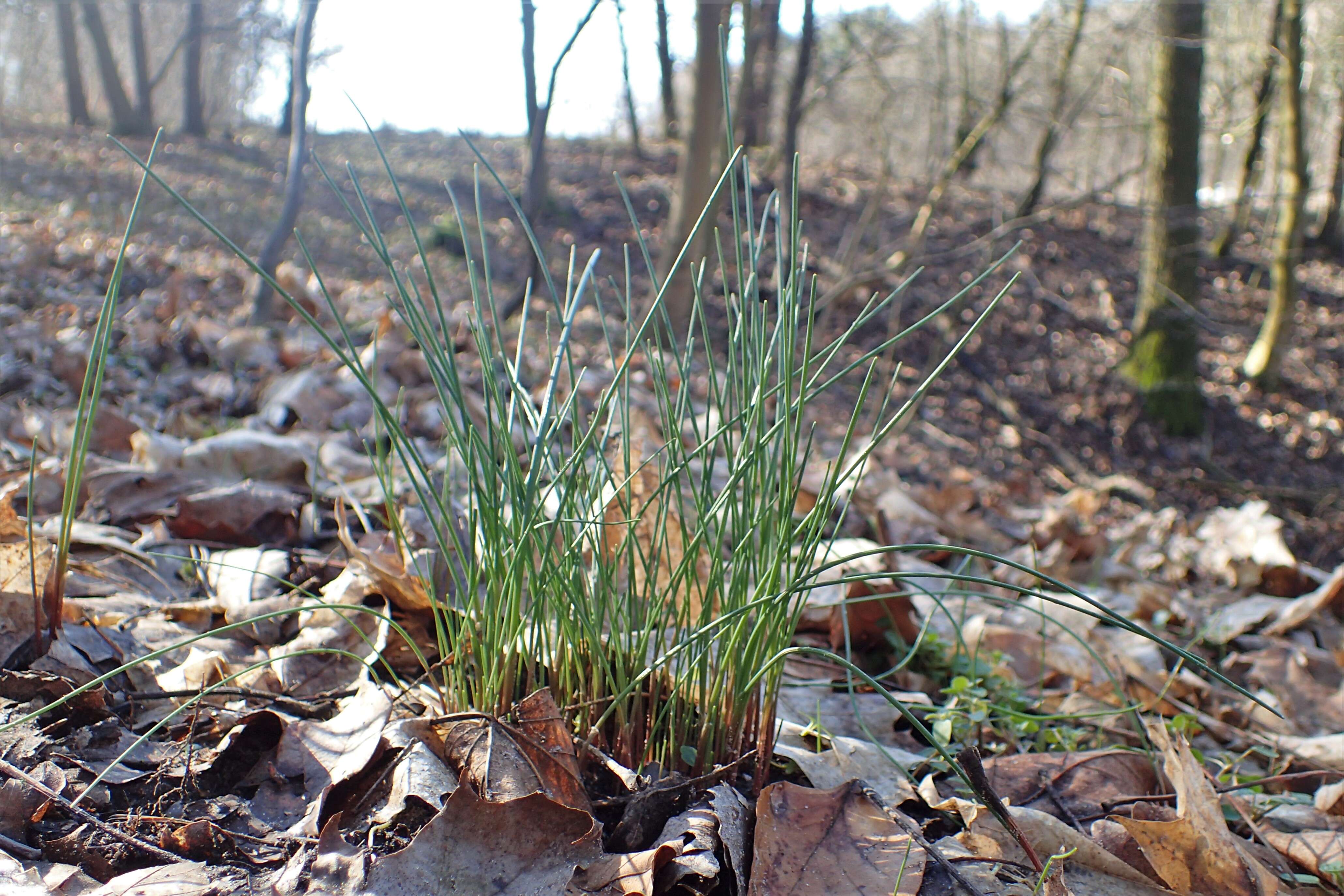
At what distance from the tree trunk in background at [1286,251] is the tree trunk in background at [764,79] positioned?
4537mm

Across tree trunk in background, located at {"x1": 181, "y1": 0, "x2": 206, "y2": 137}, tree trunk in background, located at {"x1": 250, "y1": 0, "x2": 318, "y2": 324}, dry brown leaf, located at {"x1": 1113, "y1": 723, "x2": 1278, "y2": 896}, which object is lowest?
dry brown leaf, located at {"x1": 1113, "y1": 723, "x2": 1278, "y2": 896}

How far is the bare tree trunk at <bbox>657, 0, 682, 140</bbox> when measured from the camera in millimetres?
11250

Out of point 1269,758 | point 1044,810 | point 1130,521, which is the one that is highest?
point 1044,810

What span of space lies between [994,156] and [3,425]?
1226cm

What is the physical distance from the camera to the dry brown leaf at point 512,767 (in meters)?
0.85

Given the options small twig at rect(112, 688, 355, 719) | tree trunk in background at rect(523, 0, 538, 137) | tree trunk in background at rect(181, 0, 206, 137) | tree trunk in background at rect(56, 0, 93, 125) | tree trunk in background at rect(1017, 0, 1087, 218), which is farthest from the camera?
tree trunk in background at rect(181, 0, 206, 137)

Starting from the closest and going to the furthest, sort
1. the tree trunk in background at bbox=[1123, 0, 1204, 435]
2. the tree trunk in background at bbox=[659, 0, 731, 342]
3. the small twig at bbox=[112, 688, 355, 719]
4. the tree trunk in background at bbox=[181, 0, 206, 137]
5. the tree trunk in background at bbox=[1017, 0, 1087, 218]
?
the small twig at bbox=[112, 688, 355, 719] → the tree trunk in background at bbox=[659, 0, 731, 342] → the tree trunk in background at bbox=[1123, 0, 1204, 435] → the tree trunk in background at bbox=[1017, 0, 1087, 218] → the tree trunk in background at bbox=[181, 0, 206, 137]

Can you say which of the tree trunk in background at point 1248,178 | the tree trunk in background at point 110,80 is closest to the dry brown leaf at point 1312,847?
the tree trunk in background at point 1248,178

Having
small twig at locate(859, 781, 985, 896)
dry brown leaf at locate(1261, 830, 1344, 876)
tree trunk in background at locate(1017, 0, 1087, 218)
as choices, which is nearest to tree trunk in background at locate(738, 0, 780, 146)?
tree trunk in background at locate(1017, 0, 1087, 218)

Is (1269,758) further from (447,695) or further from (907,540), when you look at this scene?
(447,695)

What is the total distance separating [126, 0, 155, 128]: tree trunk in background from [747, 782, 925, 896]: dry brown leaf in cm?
1494

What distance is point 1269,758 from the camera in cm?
151

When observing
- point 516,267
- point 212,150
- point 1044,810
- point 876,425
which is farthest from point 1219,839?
point 212,150

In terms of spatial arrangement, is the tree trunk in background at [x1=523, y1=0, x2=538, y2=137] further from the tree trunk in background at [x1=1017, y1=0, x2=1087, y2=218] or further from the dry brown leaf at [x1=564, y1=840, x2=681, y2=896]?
the tree trunk in background at [x1=1017, y1=0, x2=1087, y2=218]
